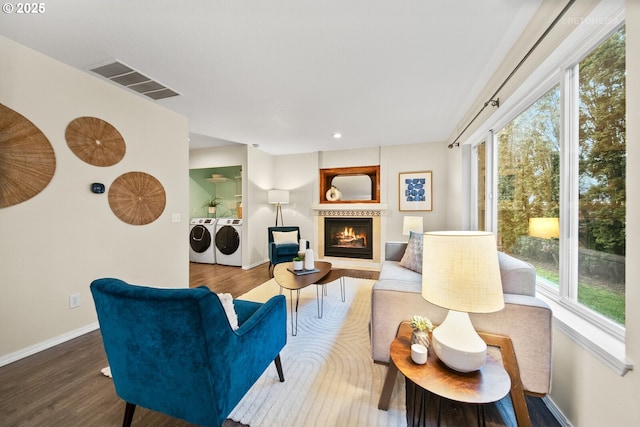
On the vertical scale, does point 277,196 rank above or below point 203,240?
above

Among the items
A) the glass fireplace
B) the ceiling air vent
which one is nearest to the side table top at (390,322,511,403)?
the ceiling air vent

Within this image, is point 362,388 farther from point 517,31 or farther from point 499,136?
point 499,136

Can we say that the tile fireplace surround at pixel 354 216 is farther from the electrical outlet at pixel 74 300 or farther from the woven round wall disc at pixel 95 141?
the electrical outlet at pixel 74 300

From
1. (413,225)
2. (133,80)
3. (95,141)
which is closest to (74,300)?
(95,141)

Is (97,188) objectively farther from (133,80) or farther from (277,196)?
(277,196)

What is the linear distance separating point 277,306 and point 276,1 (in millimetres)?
1828

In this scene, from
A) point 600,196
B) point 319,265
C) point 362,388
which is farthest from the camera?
point 319,265

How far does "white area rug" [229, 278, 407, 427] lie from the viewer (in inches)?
49.7

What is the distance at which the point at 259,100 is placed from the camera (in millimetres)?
2670

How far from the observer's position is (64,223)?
6.74ft

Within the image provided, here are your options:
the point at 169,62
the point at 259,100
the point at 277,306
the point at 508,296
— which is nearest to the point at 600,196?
the point at 508,296

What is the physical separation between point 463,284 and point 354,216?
3.93 m

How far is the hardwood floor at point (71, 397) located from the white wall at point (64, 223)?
0.24 metres

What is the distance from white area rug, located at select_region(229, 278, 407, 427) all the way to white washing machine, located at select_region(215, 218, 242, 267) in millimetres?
2759
